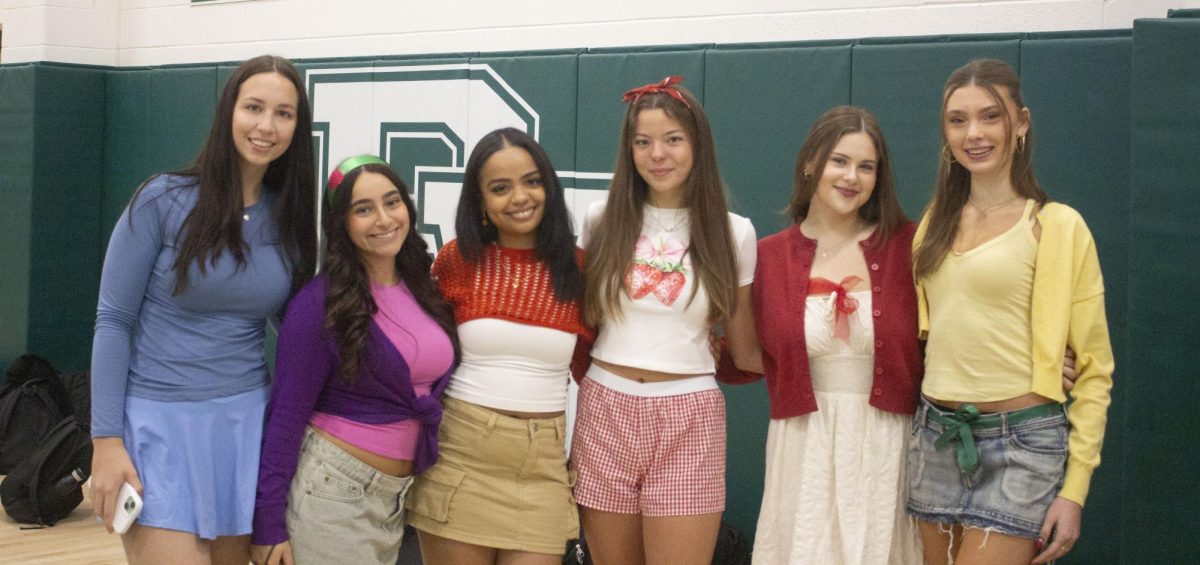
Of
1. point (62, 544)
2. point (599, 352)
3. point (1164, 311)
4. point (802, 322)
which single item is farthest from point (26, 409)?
point (1164, 311)

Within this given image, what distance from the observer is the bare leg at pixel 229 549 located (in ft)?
7.67

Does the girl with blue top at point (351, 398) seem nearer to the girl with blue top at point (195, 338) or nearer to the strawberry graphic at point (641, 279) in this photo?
the girl with blue top at point (195, 338)

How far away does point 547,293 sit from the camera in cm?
244

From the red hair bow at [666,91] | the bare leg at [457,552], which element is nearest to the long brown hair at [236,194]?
the bare leg at [457,552]

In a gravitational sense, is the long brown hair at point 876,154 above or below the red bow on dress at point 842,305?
above

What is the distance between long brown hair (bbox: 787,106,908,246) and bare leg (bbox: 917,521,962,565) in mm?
585

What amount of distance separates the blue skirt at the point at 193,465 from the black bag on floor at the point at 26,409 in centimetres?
334

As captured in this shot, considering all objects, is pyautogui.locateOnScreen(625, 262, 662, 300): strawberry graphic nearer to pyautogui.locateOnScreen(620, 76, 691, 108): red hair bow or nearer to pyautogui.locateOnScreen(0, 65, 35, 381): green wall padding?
pyautogui.locateOnScreen(620, 76, 691, 108): red hair bow

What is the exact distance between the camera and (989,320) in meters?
2.24

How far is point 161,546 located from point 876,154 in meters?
1.62

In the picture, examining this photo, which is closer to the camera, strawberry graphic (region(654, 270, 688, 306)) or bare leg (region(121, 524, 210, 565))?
bare leg (region(121, 524, 210, 565))

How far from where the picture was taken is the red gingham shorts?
240cm

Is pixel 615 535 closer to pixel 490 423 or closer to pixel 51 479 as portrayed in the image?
pixel 490 423

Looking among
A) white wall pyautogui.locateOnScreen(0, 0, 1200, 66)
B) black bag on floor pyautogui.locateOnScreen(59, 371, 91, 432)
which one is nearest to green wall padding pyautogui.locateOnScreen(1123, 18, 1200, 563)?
white wall pyautogui.locateOnScreen(0, 0, 1200, 66)
